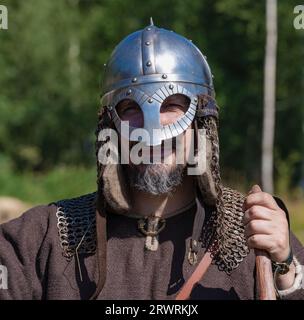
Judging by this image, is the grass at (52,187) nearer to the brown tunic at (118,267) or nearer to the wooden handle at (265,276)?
the brown tunic at (118,267)

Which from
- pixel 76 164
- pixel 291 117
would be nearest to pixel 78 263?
pixel 291 117

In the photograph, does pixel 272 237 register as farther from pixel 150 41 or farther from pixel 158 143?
pixel 150 41

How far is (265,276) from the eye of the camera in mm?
3258

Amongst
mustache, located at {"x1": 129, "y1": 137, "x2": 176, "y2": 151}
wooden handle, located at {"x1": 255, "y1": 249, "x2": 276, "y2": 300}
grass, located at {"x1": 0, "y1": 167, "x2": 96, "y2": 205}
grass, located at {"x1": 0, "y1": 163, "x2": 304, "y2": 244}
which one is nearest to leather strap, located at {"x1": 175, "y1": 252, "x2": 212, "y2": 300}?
wooden handle, located at {"x1": 255, "y1": 249, "x2": 276, "y2": 300}

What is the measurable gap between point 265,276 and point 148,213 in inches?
29.1

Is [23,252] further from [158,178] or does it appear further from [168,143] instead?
[168,143]

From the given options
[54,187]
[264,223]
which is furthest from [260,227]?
[54,187]

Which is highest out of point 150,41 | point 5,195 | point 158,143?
point 5,195

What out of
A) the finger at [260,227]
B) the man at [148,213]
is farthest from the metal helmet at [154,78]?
the finger at [260,227]

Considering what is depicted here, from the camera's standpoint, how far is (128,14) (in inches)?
1022

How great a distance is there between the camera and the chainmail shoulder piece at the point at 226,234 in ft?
11.8

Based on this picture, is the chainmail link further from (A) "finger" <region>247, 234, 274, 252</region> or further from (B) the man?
(A) "finger" <region>247, 234, 274, 252</region>

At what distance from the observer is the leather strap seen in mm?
3430
